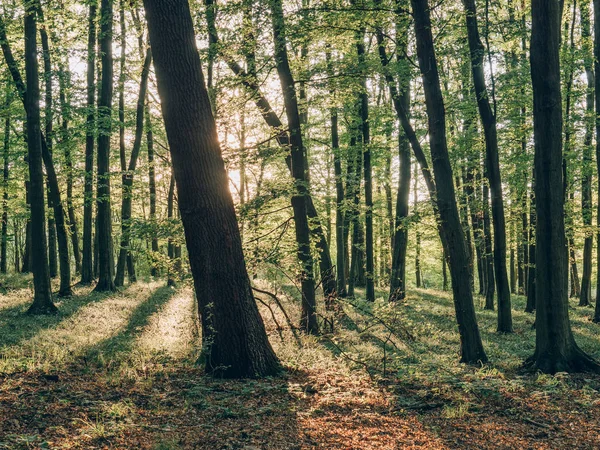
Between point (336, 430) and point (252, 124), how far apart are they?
7219 mm

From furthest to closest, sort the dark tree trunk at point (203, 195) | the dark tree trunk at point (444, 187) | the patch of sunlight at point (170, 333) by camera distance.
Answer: the dark tree trunk at point (444, 187) < the patch of sunlight at point (170, 333) < the dark tree trunk at point (203, 195)

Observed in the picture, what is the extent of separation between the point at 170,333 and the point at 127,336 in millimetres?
1094

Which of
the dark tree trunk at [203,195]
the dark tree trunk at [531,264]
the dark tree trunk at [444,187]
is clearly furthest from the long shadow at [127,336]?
the dark tree trunk at [531,264]

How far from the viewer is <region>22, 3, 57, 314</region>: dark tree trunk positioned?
42.1ft

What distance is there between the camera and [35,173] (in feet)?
42.7

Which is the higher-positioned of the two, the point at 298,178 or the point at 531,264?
the point at 298,178

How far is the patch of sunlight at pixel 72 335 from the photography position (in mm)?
7734

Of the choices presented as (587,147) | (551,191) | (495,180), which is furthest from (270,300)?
(587,147)

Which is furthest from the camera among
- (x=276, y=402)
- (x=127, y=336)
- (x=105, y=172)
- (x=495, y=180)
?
(x=105, y=172)

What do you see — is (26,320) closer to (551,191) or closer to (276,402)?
(276,402)

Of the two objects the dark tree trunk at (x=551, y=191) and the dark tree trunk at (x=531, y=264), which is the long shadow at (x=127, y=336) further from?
the dark tree trunk at (x=531, y=264)

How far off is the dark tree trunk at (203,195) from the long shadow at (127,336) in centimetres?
255

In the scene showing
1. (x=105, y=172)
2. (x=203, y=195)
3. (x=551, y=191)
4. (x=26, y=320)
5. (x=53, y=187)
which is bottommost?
(x=26, y=320)

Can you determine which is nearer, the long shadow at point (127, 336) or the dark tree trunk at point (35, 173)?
the long shadow at point (127, 336)
